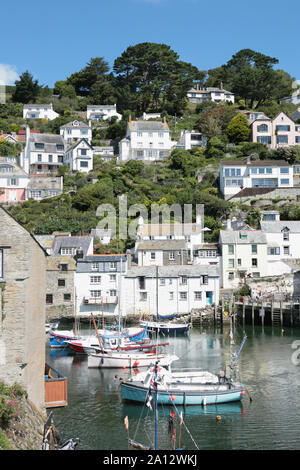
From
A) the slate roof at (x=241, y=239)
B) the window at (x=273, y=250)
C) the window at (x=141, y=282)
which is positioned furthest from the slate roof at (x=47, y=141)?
the window at (x=273, y=250)

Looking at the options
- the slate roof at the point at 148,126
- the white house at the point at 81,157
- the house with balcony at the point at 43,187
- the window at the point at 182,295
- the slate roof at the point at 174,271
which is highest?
the slate roof at the point at 148,126

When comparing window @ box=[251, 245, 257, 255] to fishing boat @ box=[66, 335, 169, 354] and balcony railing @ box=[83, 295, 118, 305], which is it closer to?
balcony railing @ box=[83, 295, 118, 305]

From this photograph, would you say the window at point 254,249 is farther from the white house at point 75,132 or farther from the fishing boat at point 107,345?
the white house at point 75,132

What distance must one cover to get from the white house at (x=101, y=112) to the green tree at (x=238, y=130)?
2728cm

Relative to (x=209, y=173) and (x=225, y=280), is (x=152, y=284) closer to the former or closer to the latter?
(x=225, y=280)

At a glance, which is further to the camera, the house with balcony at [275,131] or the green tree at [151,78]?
the green tree at [151,78]

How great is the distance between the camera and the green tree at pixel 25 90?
12156 cm

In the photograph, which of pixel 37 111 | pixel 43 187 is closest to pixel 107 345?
pixel 43 187

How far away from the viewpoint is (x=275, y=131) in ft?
319

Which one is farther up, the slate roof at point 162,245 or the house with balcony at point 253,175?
the house with balcony at point 253,175
